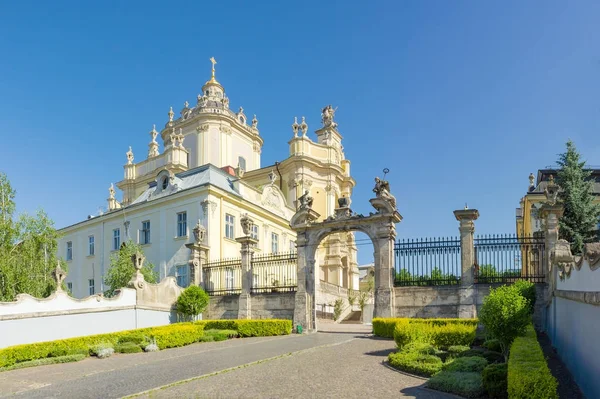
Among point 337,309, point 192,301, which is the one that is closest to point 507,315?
point 192,301

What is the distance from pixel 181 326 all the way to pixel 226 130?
94.5 feet

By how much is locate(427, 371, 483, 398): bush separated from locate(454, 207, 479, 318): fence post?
374 inches

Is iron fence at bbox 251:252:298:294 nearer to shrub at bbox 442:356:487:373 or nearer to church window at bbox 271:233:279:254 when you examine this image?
church window at bbox 271:233:279:254

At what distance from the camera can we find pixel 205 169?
122 feet

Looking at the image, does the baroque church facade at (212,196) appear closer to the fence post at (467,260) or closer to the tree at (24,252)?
the tree at (24,252)

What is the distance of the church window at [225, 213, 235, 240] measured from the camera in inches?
1389

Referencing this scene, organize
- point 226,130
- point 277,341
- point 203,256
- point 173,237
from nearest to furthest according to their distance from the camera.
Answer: point 277,341
point 203,256
point 173,237
point 226,130

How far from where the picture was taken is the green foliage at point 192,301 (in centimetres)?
2577

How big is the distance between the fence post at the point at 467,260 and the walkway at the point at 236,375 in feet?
13.5

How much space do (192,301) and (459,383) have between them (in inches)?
688

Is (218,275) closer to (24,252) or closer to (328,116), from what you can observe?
(24,252)

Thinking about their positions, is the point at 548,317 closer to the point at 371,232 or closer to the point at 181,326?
the point at 371,232

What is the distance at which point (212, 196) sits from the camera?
34.0m

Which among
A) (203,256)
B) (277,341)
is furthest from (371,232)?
(203,256)
